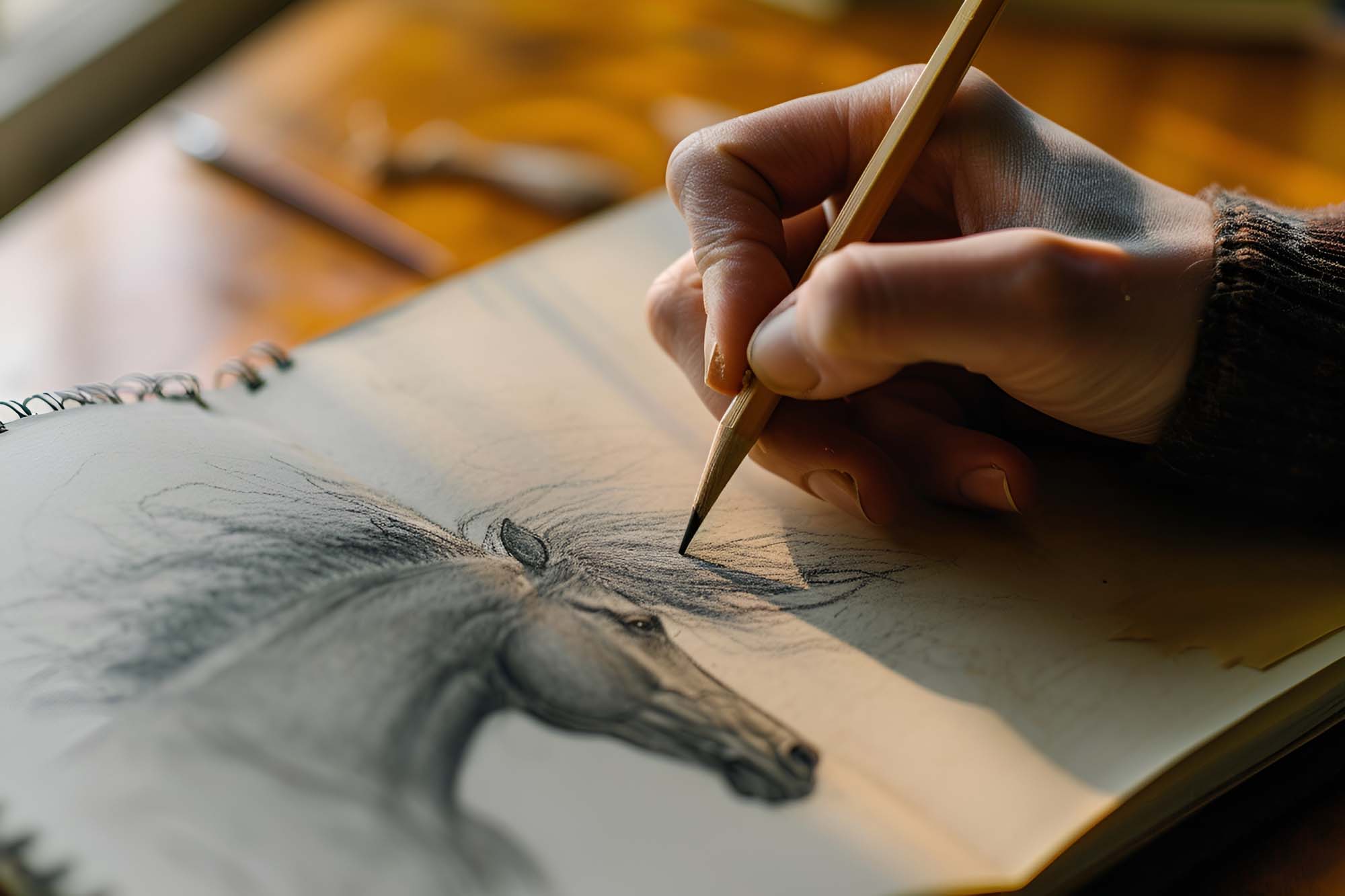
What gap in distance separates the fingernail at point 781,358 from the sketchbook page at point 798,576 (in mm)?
84

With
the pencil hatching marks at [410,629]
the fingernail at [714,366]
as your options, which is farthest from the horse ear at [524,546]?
the fingernail at [714,366]

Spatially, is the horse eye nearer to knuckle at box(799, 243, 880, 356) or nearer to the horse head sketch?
the horse head sketch

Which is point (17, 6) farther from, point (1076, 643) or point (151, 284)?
point (1076, 643)

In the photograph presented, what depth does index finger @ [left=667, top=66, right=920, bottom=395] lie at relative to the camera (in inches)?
20.9

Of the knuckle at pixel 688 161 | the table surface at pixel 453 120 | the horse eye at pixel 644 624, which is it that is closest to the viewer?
the horse eye at pixel 644 624

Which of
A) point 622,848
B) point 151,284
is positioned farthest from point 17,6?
point 622,848

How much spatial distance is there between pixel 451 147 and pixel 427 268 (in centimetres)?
15

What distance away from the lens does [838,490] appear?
51 centimetres

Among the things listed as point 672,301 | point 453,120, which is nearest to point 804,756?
point 672,301

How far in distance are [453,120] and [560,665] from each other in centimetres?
69

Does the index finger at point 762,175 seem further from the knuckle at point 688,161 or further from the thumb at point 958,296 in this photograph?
the thumb at point 958,296

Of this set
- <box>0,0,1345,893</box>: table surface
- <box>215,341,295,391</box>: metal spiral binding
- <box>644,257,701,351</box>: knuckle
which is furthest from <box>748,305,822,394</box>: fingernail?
<box>0,0,1345,893</box>: table surface

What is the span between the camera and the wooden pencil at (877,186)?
0.49m

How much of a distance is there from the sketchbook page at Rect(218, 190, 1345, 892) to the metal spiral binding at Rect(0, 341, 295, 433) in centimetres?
1
